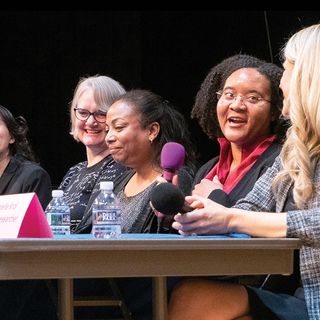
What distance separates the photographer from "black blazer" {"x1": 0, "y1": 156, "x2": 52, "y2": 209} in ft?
14.9

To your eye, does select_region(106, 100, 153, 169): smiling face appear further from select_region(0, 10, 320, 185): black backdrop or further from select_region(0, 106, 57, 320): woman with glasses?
select_region(0, 10, 320, 185): black backdrop

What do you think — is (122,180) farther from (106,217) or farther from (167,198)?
(167,198)

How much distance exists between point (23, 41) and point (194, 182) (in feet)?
8.98

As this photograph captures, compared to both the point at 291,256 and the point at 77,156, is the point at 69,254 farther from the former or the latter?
the point at 77,156

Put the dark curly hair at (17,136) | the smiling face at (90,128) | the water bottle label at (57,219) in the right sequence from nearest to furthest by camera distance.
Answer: the water bottle label at (57,219)
the smiling face at (90,128)
the dark curly hair at (17,136)

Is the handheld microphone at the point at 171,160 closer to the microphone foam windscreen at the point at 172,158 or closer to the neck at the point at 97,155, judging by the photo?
the microphone foam windscreen at the point at 172,158

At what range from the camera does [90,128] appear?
14.2ft

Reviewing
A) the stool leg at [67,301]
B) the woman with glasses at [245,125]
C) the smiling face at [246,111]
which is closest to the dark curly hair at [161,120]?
the woman with glasses at [245,125]

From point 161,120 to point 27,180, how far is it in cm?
97

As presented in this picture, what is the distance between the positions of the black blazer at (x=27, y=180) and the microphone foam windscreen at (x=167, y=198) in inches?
83.3

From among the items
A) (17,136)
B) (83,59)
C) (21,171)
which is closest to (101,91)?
(21,171)

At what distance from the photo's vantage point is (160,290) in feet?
8.31

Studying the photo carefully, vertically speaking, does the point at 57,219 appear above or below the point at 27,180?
above

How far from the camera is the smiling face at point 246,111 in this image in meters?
3.43
